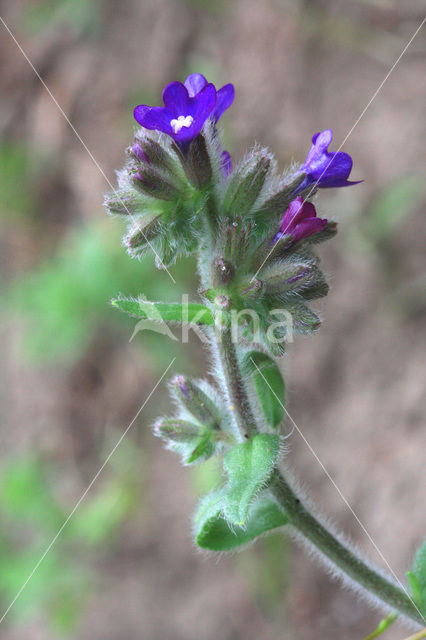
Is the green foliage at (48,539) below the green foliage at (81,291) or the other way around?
below

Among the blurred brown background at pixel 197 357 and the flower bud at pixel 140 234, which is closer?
the flower bud at pixel 140 234

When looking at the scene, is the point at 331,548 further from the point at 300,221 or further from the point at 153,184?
the point at 153,184

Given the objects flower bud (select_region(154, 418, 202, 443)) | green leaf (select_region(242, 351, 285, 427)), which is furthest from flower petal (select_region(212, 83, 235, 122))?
flower bud (select_region(154, 418, 202, 443))

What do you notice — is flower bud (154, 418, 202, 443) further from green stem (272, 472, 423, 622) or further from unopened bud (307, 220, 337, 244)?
unopened bud (307, 220, 337, 244)

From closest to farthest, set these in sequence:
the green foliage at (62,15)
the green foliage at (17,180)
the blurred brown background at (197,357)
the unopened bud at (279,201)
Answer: the unopened bud at (279,201) → the blurred brown background at (197,357) → the green foliage at (17,180) → the green foliage at (62,15)

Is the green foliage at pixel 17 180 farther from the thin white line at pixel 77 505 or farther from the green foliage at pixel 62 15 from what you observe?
the thin white line at pixel 77 505

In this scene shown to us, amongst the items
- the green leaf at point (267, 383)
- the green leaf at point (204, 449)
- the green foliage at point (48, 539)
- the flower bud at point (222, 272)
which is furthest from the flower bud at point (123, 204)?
the green foliage at point (48, 539)

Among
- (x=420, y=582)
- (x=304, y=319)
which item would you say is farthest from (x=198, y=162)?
(x=420, y=582)
